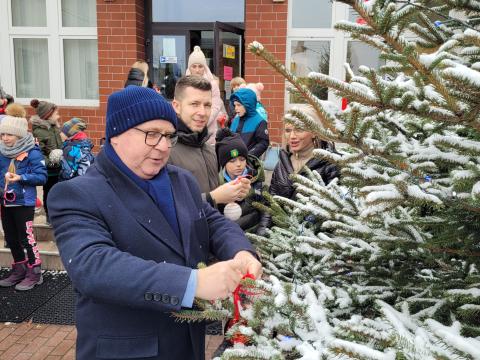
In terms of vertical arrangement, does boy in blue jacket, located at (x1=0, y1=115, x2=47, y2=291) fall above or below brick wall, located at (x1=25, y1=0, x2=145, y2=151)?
below

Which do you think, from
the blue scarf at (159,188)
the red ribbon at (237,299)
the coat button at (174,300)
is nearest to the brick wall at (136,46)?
the blue scarf at (159,188)

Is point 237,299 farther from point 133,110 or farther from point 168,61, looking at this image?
point 168,61

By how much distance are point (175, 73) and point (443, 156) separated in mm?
8463

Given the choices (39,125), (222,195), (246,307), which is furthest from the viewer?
(39,125)

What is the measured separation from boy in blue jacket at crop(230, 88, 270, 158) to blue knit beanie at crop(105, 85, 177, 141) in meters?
4.29

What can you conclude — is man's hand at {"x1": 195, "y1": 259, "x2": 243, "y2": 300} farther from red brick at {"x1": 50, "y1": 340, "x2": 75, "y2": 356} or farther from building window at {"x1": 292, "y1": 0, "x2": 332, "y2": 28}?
building window at {"x1": 292, "y1": 0, "x2": 332, "y2": 28}

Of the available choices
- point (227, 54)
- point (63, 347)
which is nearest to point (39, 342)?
point (63, 347)

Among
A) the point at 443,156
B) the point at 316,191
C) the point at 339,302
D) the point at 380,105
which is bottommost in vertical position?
the point at 339,302

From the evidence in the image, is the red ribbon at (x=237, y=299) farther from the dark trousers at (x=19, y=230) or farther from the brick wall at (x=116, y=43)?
the brick wall at (x=116, y=43)

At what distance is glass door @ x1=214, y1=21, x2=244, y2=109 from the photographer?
8.77 meters

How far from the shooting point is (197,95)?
308 centimetres

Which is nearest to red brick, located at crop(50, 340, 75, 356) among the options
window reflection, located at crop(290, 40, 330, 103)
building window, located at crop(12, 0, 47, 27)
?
window reflection, located at crop(290, 40, 330, 103)

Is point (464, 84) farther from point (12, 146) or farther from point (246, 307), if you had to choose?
point (12, 146)

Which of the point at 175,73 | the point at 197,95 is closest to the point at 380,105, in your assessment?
the point at 197,95
